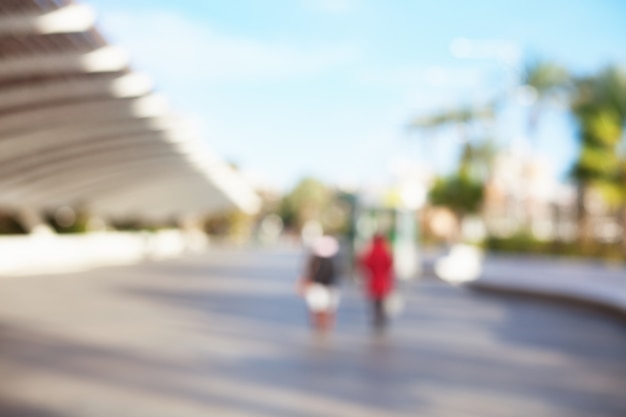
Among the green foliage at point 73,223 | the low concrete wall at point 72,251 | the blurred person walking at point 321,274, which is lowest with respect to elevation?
the low concrete wall at point 72,251

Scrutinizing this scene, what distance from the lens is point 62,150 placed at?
29875 millimetres

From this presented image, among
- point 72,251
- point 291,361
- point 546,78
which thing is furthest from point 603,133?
point 72,251

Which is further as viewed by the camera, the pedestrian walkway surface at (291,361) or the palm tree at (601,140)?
the palm tree at (601,140)

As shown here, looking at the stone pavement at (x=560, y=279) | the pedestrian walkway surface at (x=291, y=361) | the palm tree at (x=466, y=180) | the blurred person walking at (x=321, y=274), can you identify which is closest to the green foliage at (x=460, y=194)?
the palm tree at (x=466, y=180)

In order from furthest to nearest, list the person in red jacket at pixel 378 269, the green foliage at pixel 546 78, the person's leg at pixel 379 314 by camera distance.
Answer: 1. the green foliage at pixel 546 78
2. the person's leg at pixel 379 314
3. the person in red jacket at pixel 378 269

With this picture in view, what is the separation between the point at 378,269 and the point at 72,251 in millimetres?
29164

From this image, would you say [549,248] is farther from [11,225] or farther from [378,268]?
[11,225]

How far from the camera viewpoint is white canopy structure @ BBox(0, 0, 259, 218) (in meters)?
14.6

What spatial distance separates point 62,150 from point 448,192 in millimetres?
30051

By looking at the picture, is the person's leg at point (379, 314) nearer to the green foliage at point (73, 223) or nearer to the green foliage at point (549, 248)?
the green foliage at point (549, 248)

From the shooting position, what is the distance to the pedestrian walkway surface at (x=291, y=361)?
7578 mm

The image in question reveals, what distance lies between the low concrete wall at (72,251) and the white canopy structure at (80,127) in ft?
7.03

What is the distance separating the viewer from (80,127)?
25562 mm

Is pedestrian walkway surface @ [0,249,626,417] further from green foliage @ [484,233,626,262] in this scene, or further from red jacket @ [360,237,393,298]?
green foliage @ [484,233,626,262]
